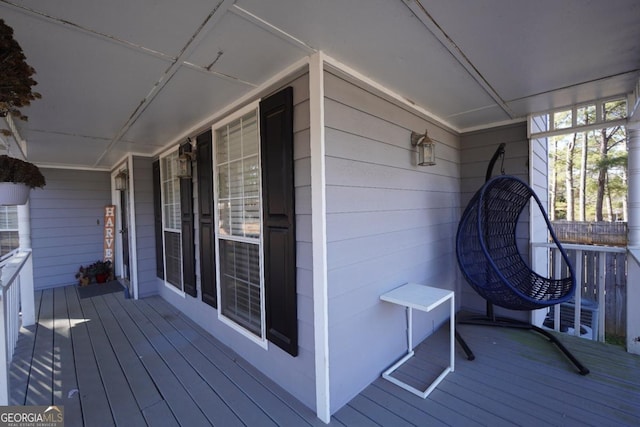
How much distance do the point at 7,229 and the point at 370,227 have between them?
665 cm

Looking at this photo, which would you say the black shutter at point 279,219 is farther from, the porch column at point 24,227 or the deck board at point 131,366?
the porch column at point 24,227

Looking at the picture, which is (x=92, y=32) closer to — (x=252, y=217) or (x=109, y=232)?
(x=252, y=217)

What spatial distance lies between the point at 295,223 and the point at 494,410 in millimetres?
1812

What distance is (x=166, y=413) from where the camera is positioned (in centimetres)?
182

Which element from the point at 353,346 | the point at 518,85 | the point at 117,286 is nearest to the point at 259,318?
the point at 353,346

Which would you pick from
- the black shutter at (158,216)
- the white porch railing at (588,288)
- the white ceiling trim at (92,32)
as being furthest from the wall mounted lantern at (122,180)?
the white porch railing at (588,288)

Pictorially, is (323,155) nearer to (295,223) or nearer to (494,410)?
(295,223)

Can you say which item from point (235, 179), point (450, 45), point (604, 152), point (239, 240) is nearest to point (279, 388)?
point (239, 240)

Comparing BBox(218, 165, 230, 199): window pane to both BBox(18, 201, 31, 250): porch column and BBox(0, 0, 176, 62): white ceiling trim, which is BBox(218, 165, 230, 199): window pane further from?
BBox(18, 201, 31, 250): porch column

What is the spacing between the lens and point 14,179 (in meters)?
1.79

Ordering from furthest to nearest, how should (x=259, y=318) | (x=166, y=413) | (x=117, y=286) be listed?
(x=117, y=286) < (x=259, y=318) < (x=166, y=413)

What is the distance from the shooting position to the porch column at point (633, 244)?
7.59 feet

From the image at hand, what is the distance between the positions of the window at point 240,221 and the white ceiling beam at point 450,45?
1319 mm

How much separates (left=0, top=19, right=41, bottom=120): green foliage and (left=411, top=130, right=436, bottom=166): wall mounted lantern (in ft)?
8.33
